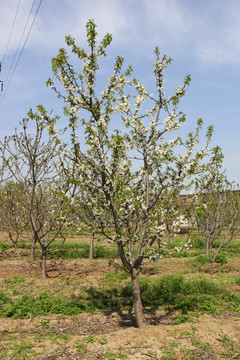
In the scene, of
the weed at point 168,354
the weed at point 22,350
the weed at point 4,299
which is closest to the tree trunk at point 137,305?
the weed at point 168,354

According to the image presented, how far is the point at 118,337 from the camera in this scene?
5.66 meters

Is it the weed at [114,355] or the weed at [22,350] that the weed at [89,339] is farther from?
the weed at [22,350]

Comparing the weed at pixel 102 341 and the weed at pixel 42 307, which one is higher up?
the weed at pixel 42 307

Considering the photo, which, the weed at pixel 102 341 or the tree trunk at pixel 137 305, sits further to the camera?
the tree trunk at pixel 137 305

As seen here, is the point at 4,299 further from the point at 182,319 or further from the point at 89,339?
the point at 182,319

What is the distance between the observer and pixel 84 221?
616 cm

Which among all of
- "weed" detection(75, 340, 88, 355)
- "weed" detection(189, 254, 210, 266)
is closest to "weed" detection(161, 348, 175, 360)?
"weed" detection(75, 340, 88, 355)

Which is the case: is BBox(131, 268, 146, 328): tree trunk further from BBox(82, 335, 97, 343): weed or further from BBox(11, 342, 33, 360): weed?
BBox(11, 342, 33, 360): weed

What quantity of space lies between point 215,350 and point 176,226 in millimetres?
2481

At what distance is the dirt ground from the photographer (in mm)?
5023

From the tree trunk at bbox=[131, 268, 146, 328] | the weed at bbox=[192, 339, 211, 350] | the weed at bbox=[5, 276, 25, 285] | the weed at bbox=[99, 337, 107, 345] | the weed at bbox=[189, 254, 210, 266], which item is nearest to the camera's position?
the weed at bbox=[192, 339, 211, 350]

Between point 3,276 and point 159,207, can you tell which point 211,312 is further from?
point 3,276

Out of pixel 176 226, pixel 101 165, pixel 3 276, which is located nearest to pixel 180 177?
pixel 176 226

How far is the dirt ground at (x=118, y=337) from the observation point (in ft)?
16.5
